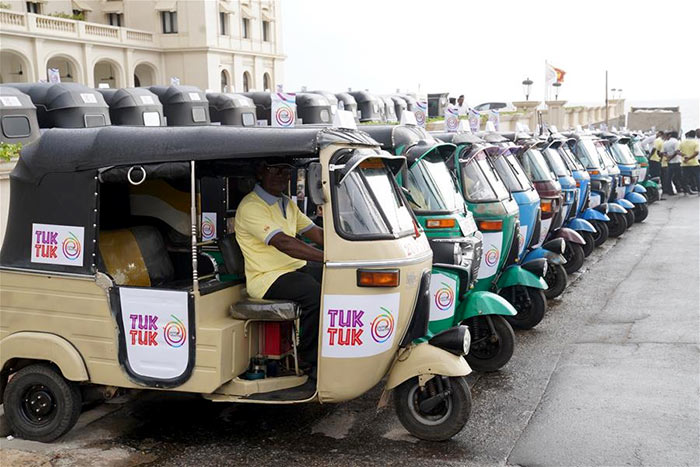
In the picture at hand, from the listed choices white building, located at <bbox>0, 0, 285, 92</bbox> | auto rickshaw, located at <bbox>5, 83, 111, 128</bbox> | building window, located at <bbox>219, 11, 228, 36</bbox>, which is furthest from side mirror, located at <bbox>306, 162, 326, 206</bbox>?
building window, located at <bbox>219, 11, 228, 36</bbox>

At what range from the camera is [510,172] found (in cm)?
1051

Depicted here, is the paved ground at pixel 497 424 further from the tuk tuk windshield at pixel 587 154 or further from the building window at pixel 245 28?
the building window at pixel 245 28

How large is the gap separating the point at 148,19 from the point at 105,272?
194 ft

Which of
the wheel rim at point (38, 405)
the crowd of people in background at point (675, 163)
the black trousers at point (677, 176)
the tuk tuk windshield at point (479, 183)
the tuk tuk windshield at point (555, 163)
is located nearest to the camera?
Answer: the wheel rim at point (38, 405)

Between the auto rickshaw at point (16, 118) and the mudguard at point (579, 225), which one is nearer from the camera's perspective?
the mudguard at point (579, 225)

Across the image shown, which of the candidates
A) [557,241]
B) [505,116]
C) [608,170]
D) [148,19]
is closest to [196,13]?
[148,19]

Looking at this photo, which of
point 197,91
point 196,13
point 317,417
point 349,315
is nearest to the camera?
point 349,315

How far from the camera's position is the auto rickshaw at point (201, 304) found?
19.6ft

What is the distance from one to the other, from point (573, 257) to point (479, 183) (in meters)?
4.45

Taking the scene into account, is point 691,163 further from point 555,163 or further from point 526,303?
point 526,303

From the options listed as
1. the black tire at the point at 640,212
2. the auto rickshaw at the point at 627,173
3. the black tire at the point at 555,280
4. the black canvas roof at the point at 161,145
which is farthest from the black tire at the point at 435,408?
the black tire at the point at 640,212

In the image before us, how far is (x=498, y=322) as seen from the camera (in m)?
8.08

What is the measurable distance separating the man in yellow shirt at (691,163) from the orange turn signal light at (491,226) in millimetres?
18980

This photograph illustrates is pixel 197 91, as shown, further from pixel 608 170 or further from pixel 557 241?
pixel 557 241
